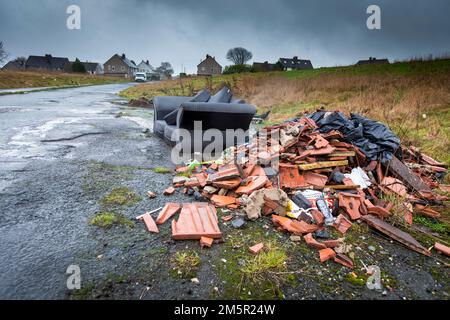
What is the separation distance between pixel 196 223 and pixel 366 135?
3.09 metres

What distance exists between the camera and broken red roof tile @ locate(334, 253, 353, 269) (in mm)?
1955

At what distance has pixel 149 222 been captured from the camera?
7.73 feet

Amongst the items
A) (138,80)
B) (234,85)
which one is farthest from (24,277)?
(138,80)

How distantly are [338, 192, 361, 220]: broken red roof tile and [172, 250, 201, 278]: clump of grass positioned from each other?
165cm

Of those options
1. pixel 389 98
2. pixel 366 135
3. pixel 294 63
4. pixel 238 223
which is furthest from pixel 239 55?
pixel 238 223

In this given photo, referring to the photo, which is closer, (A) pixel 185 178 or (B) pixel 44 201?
(B) pixel 44 201

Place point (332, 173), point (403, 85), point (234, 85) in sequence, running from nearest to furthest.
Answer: point (332, 173) → point (403, 85) → point (234, 85)

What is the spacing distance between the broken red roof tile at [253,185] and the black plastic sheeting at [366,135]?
166cm

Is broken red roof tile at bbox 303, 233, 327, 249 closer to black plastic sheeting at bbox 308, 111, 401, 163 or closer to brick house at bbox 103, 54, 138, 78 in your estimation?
black plastic sheeting at bbox 308, 111, 401, 163

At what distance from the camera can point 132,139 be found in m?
5.58

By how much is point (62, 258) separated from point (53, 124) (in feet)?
19.0

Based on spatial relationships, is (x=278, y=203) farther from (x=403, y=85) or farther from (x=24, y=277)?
(x=403, y=85)

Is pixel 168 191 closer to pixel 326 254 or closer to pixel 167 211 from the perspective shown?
pixel 167 211
